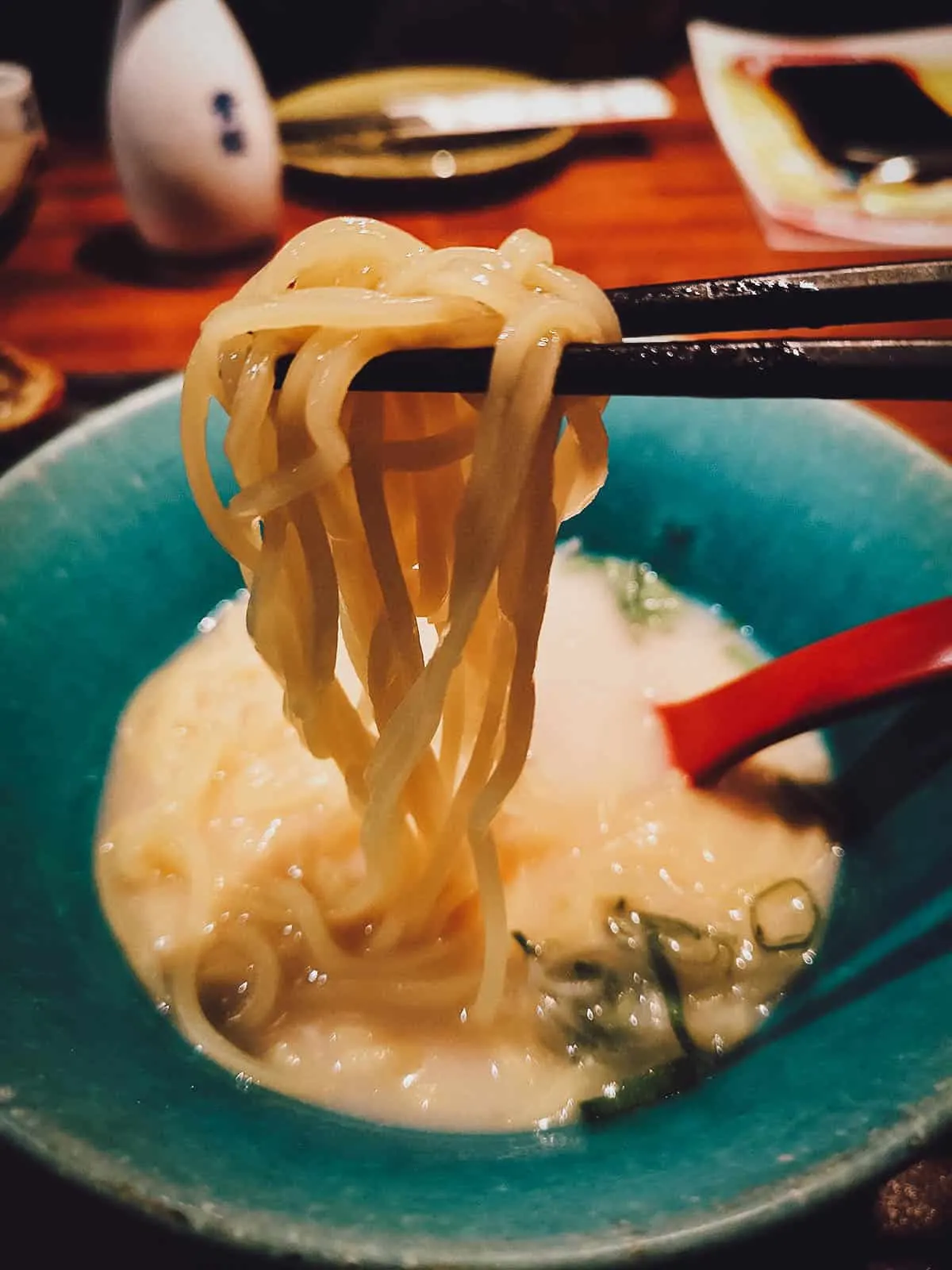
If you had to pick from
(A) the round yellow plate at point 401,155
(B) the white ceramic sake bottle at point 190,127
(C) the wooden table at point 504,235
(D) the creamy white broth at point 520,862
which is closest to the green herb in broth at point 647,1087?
(D) the creamy white broth at point 520,862

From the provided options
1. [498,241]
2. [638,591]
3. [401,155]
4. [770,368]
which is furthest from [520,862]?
[401,155]

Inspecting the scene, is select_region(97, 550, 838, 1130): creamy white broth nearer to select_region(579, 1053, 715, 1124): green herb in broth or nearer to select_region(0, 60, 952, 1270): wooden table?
select_region(579, 1053, 715, 1124): green herb in broth

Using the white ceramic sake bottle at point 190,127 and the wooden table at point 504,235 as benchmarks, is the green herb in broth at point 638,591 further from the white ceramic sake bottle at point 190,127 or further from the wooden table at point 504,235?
the white ceramic sake bottle at point 190,127

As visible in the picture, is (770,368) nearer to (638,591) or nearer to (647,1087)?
(647,1087)

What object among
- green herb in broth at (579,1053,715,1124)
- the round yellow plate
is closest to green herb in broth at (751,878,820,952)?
green herb in broth at (579,1053,715,1124)

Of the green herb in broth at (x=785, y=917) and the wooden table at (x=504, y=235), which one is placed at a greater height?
the wooden table at (x=504, y=235)

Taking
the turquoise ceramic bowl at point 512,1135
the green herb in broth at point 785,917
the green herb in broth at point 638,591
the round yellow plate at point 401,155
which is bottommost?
the green herb in broth at point 785,917

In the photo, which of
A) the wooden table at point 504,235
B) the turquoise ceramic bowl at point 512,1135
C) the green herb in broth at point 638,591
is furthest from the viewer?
the wooden table at point 504,235

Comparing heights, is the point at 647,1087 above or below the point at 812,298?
below
